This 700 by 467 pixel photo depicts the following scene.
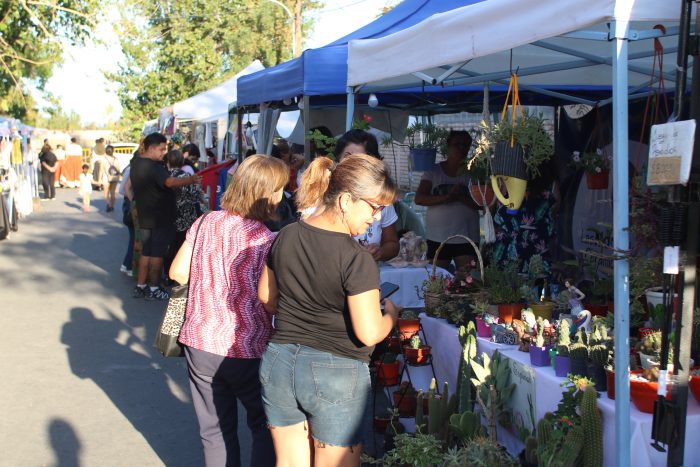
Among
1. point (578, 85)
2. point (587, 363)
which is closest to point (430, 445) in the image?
point (587, 363)

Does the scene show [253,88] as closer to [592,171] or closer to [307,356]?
[592,171]

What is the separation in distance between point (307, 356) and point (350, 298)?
0.29 metres

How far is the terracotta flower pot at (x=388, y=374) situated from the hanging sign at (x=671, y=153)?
252 cm

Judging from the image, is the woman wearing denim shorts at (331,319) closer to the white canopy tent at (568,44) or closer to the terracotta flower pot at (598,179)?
→ the white canopy tent at (568,44)

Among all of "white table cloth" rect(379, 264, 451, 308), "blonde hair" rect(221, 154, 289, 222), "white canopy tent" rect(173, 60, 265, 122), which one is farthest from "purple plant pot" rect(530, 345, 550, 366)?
"white canopy tent" rect(173, 60, 265, 122)

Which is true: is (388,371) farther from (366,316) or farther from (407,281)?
(366,316)

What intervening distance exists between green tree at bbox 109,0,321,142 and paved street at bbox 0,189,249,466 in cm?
1853

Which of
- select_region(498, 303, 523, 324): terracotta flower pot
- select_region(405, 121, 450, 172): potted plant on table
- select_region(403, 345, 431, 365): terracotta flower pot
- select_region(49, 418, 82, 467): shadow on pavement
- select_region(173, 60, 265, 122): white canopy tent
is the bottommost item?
select_region(49, 418, 82, 467): shadow on pavement

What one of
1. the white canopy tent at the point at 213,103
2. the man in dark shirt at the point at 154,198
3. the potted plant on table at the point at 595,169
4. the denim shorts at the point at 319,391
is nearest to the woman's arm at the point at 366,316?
the denim shorts at the point at 319,391

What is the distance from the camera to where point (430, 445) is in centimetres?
355

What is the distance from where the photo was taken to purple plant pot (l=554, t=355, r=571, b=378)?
3.48m

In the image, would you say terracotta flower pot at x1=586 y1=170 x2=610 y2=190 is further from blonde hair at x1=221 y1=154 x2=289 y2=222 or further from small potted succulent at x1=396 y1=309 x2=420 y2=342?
blonde hair at x1=221 y1=154 x2=289 y2=222

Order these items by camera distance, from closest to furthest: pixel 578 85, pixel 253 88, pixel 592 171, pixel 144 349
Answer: pixel 592 171
pixel 144 349
pixel 578 85
pixel 253 88

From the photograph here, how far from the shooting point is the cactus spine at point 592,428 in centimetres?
303
